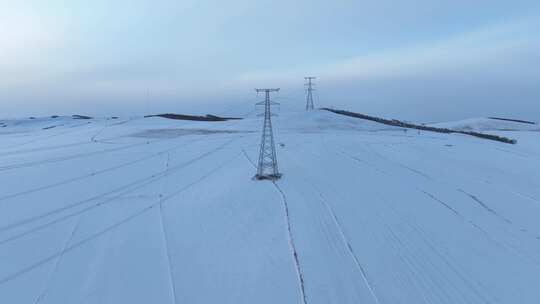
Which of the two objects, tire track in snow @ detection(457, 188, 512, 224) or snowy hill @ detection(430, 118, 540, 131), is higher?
snowy hill @ detection(430, 118, 540, 131)

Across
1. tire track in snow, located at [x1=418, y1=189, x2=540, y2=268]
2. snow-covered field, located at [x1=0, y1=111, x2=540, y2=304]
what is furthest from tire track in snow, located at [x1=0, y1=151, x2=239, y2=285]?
tire track in snow, located at [x1=418, y1=189, x2=540, y2=268]

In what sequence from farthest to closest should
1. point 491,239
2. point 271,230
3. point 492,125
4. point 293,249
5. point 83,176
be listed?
point 492,125
point 83,176
point 271,230
point 491,239
point 293,249

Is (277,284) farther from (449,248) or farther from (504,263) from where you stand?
(504,263)

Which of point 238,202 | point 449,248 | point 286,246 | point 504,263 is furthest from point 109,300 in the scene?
point 504,263

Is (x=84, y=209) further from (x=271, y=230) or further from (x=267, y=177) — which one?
(x=271, y=230)

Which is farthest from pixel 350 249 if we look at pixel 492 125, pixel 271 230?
pixel 492 125

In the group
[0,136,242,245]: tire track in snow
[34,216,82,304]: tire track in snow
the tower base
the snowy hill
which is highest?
the snowy hill

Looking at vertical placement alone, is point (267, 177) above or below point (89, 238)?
above

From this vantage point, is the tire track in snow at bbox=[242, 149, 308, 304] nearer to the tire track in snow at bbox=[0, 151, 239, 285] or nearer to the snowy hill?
the tire track in snow at bbox=[0, 151, 239, 285]

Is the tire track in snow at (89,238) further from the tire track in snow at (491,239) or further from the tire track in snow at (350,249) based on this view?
the tire track in snow at (491,239)
